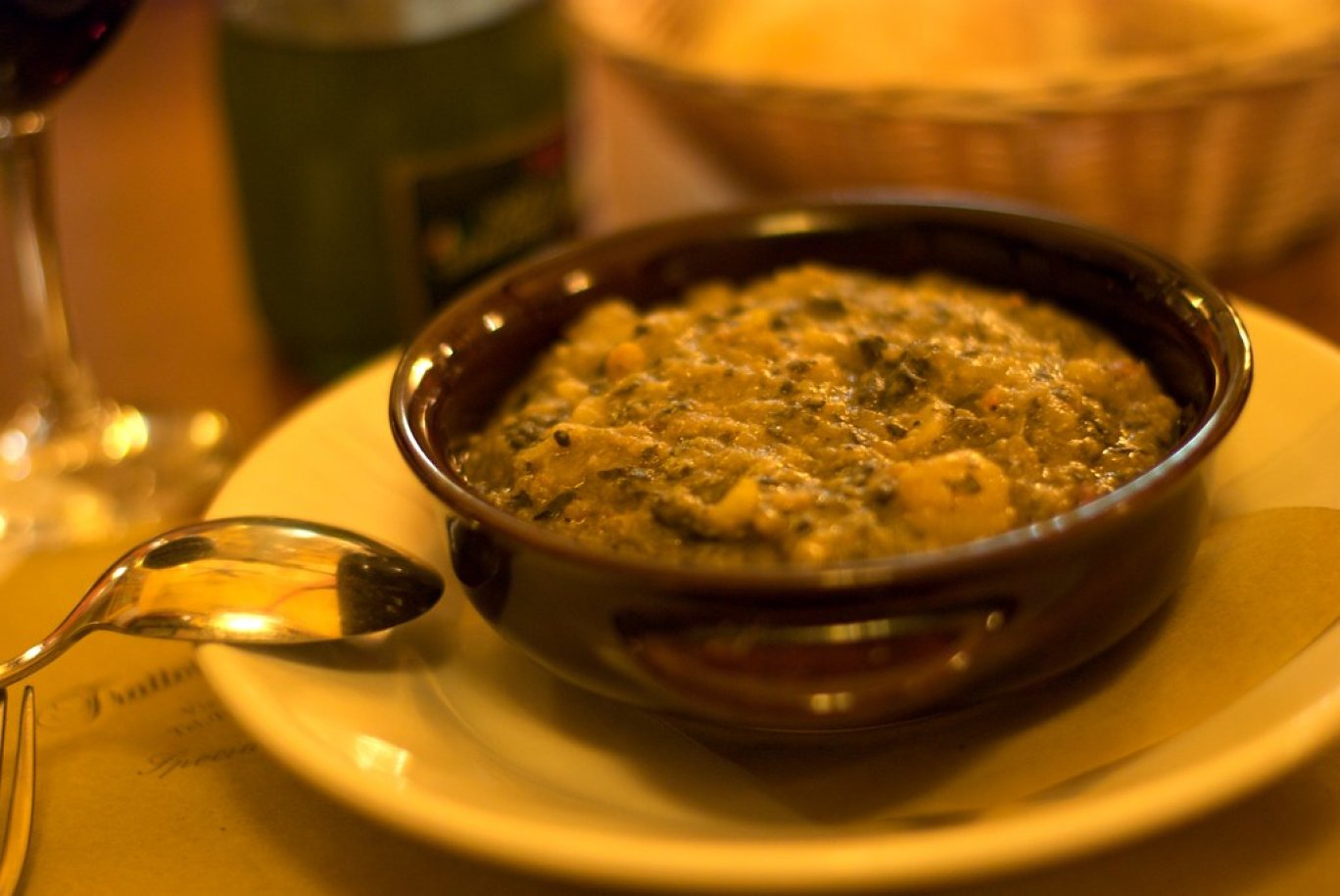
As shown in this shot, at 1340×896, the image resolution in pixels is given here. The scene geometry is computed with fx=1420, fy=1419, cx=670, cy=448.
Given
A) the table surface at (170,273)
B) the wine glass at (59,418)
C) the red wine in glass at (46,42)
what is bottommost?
the table surface at (170,273)

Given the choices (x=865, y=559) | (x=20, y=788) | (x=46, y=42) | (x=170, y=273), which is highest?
(x=46, y=42)

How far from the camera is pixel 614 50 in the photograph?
2.14m

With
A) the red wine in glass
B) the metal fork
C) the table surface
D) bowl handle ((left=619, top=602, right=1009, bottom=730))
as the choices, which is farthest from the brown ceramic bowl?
the red wine in glass

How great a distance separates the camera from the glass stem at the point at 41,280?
65.5 inches

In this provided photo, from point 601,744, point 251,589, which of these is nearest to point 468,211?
point 251,589

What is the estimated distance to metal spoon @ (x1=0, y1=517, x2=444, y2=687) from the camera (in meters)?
1.07

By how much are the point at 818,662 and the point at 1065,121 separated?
44.9 inches

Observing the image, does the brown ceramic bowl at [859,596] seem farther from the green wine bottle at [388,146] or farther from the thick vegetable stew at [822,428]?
the green wine bottle at [388,146]

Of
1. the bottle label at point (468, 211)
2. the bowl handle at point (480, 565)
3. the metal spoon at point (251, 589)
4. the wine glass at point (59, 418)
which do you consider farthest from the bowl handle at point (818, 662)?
the bottle label at point (468, 211)

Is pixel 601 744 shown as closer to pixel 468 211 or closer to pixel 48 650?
pixel 48 650

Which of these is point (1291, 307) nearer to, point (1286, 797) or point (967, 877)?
point (1286, 797)

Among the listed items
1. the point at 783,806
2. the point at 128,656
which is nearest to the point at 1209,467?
the point at 783,806

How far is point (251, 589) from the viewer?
1093 millimetres

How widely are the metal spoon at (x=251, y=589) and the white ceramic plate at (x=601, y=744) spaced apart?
3 centimetres
